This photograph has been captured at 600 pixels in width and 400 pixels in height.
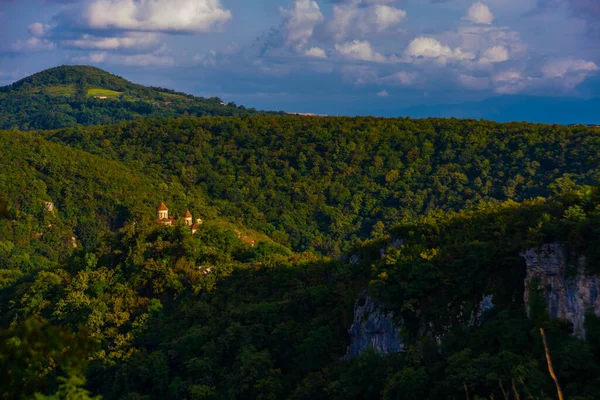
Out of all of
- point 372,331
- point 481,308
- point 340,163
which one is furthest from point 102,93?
point 481,308

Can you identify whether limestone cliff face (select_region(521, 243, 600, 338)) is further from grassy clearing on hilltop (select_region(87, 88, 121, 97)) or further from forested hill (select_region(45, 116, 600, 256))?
grassy clearing on hilltop (select_region(87, 88, 121, 97))

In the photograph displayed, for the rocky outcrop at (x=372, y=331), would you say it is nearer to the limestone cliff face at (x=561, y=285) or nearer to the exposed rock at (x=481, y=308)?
the exposed rock at (x=481, y=308)

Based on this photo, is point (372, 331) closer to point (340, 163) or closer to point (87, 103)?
point (340, 163)

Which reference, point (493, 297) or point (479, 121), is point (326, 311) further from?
point (479, 121)

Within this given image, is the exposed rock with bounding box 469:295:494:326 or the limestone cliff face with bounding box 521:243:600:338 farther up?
the limestone cliff face with bounding box 521:243:600:338

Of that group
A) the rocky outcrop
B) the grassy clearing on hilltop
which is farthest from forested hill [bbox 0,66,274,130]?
the rocky outcrop
